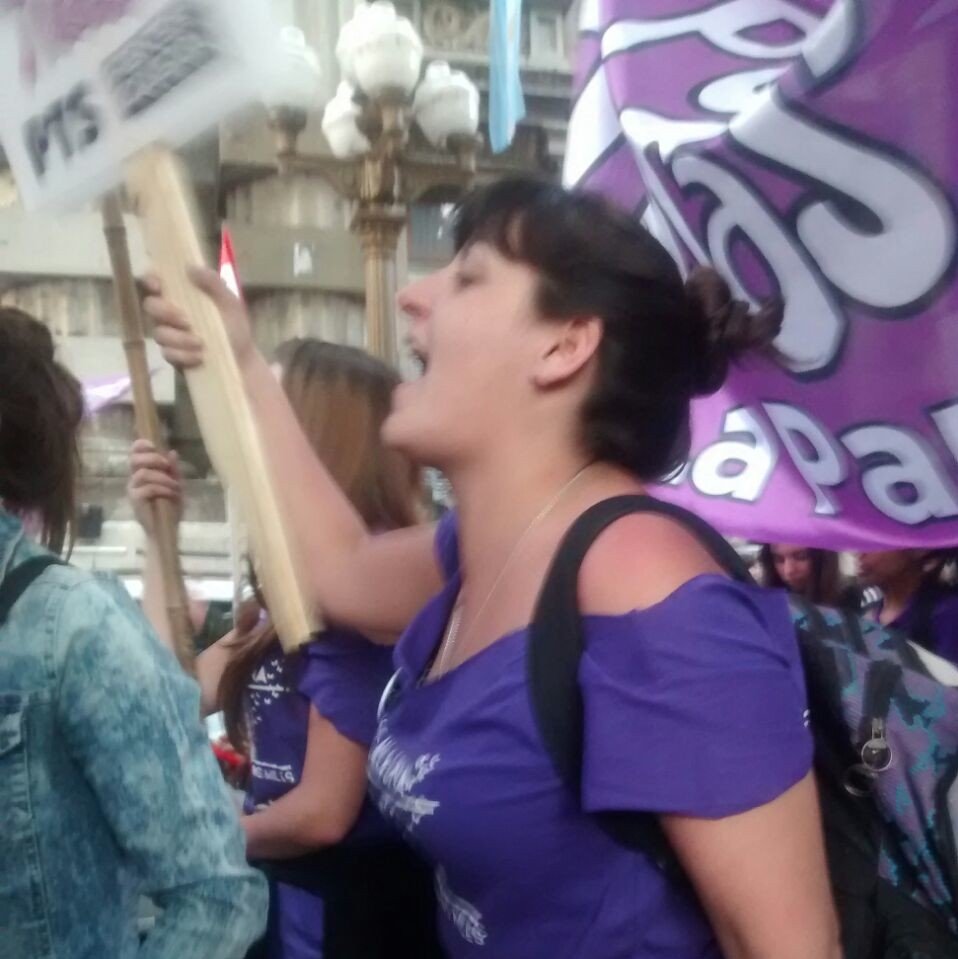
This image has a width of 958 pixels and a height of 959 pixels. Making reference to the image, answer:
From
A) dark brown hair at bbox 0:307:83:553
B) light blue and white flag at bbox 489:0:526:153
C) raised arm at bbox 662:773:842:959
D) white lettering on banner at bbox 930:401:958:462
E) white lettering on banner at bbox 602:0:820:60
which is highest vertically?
light blue and white flag at bbox 489:0:526:153

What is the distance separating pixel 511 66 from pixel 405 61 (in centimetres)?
60

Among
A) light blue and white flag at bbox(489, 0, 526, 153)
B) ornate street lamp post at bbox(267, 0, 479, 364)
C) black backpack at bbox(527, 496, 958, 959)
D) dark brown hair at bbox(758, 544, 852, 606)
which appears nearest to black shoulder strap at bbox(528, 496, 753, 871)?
black backpack at bbox(527, 496, 958, 959)

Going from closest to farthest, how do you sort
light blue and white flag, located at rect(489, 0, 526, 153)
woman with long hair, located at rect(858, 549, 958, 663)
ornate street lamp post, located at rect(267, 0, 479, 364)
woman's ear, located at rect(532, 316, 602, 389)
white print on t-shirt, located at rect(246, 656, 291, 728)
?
woman's ear, located at rect(532, 316, 602, 389)
white print on t-shirt, located at rect(246, 656, 291, 728)
woman with long hair, located at rect(858, 549, 958, 663)
light blue and white flag, located at rect(489, 0, 526, 153)
ornate street lamp post, located at rect(267, 0, 479, 364)

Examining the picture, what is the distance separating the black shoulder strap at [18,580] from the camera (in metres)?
0.90

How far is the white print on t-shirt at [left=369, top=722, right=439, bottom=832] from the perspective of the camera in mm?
930

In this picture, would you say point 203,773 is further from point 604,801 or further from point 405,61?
point 405,61

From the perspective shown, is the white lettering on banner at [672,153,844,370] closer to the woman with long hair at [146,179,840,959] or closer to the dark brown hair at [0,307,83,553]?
the woman with long hair at [146,179,840,959]

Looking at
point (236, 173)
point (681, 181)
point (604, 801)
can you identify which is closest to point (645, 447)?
point (604, 801)

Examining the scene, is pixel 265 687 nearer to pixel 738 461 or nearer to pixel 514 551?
pixel 514 551

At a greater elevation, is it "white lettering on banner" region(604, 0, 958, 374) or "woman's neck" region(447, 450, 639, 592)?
"white lettering on banner" region(604, 0, 958, 374)

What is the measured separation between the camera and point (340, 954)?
139cm

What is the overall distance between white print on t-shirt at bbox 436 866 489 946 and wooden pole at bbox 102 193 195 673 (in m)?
0.32

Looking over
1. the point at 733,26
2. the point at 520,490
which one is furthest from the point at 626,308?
the point at 733,26

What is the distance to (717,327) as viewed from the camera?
43.4 inches
